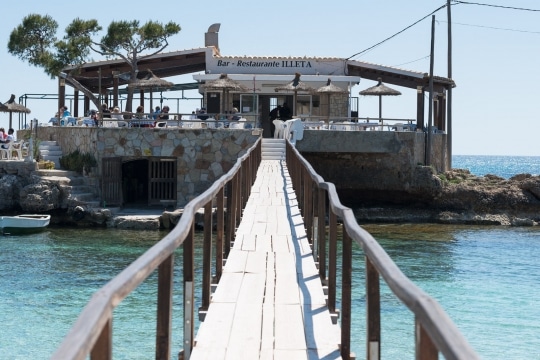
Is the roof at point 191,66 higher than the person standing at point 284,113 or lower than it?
higher

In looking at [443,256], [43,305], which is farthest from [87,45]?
[43,305]

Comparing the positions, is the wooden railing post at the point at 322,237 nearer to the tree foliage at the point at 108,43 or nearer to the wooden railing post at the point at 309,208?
the wooden railing post at the point at 309,208

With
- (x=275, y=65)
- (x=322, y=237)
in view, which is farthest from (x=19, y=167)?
(x=322, y=237)

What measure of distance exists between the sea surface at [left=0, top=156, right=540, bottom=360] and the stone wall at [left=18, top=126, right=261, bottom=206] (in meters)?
2.40

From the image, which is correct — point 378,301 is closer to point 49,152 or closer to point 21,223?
point 21,223

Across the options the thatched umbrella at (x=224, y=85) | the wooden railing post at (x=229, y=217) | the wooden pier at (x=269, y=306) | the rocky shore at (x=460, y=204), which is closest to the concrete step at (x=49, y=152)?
the thatched umbrella at (x=224, y=85)

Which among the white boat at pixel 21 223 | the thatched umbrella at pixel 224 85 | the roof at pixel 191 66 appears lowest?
the white boat at pixel 21 223

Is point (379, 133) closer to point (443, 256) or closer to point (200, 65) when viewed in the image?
point (443, 256)

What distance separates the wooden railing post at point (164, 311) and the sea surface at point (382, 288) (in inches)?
358

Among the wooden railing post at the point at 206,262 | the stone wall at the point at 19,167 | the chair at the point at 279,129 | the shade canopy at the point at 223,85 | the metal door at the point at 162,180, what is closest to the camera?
the wooden railing post at the point at 206,262

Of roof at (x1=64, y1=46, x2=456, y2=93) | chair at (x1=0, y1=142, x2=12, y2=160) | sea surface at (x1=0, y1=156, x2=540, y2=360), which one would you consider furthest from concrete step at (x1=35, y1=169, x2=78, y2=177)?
roof at (x1=64, y1=46, x2=456, y2=93)

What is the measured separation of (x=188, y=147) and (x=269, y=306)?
2241 cm

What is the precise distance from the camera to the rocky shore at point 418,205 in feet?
94.1

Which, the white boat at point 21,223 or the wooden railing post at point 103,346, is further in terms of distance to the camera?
the white boat at point 21,223
